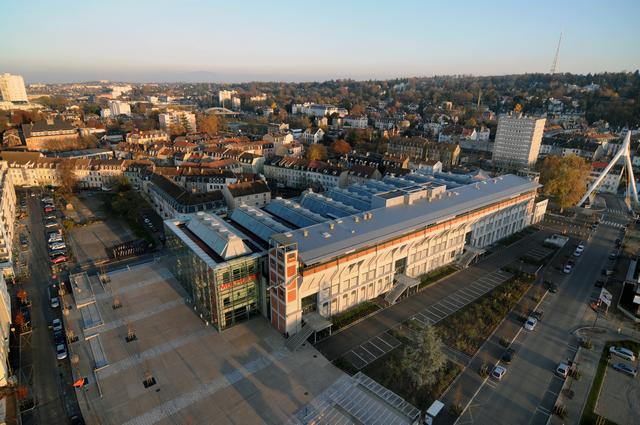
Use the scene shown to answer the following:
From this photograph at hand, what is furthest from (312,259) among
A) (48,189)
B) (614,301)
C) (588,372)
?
(48,189)

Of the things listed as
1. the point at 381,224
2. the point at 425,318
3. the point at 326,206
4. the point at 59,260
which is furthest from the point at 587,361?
the point at 59,260

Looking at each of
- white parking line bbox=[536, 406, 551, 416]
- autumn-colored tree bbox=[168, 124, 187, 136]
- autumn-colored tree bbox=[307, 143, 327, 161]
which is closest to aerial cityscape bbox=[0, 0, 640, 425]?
white parking line bbox=[536, 406, 551, 416]

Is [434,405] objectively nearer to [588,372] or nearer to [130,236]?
[588,372]

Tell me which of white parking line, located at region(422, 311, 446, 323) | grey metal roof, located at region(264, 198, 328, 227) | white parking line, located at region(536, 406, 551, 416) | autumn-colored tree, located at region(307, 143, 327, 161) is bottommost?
white parking line, located at region(422, 311, 446, 323)

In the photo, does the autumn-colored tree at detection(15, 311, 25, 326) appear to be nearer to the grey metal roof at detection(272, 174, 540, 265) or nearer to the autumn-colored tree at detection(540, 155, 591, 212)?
the grey metal roof at detection(272, 174, 540, 265)

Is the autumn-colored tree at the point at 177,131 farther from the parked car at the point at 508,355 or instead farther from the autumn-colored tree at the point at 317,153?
the parked car at the point at 508,355

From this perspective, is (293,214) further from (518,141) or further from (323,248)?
(518,141)
